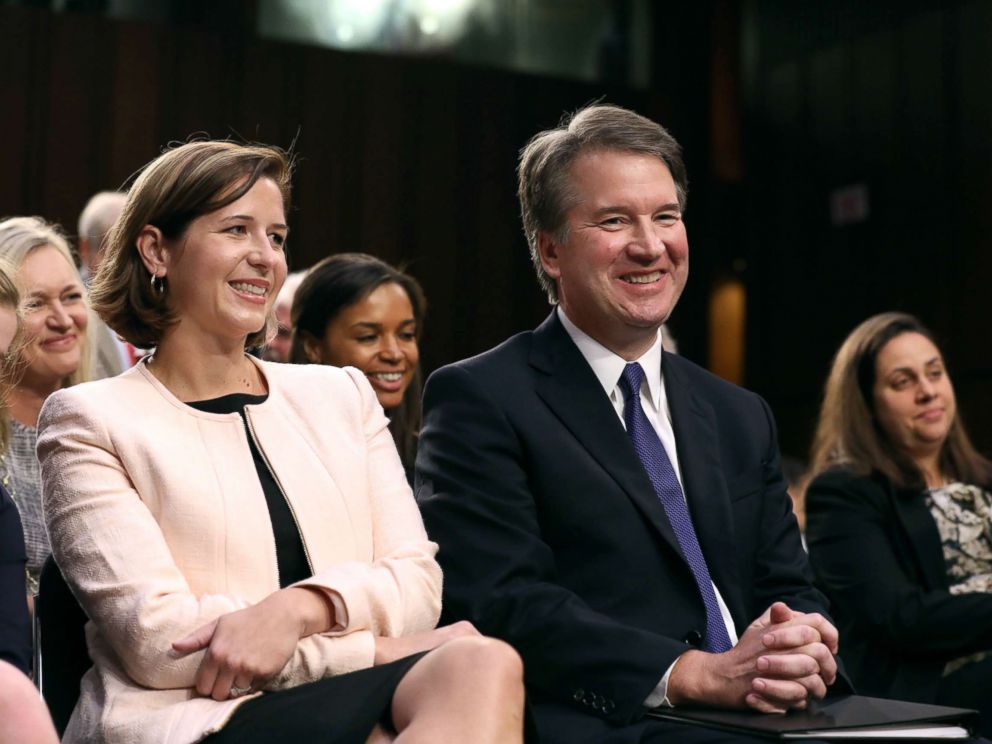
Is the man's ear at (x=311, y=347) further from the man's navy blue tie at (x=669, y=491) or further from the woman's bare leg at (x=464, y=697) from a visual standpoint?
the woman's bare leg at (x=464, y=697)

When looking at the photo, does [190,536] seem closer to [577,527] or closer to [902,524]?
[577,527]

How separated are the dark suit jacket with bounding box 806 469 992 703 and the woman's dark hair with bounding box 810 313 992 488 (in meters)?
0.06

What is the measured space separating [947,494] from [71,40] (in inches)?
190

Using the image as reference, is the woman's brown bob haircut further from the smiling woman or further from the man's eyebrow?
the smiling woman

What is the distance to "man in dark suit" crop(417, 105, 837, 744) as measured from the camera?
6.66ft

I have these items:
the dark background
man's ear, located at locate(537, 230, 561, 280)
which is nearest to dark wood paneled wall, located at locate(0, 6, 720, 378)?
the dark background

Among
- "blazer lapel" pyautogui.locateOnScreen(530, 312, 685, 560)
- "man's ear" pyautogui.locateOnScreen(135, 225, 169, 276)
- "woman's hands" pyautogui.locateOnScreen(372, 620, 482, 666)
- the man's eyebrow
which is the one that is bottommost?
"woman's hands" pyautogui.locateOnScreen(372, 620, 482, 666)

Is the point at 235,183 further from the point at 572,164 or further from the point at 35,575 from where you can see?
the point at 35,575

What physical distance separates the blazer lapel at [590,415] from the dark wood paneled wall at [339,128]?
4386 millimetres

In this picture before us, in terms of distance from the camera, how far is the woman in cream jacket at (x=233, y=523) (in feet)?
5.74

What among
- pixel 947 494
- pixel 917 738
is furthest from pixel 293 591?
pixel 947 494

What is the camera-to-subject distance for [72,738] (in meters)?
1.89

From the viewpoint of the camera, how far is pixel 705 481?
2.29m

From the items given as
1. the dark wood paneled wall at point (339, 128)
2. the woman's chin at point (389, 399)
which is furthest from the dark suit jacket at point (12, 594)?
the dark wood paneled wall at point (339, 128)
